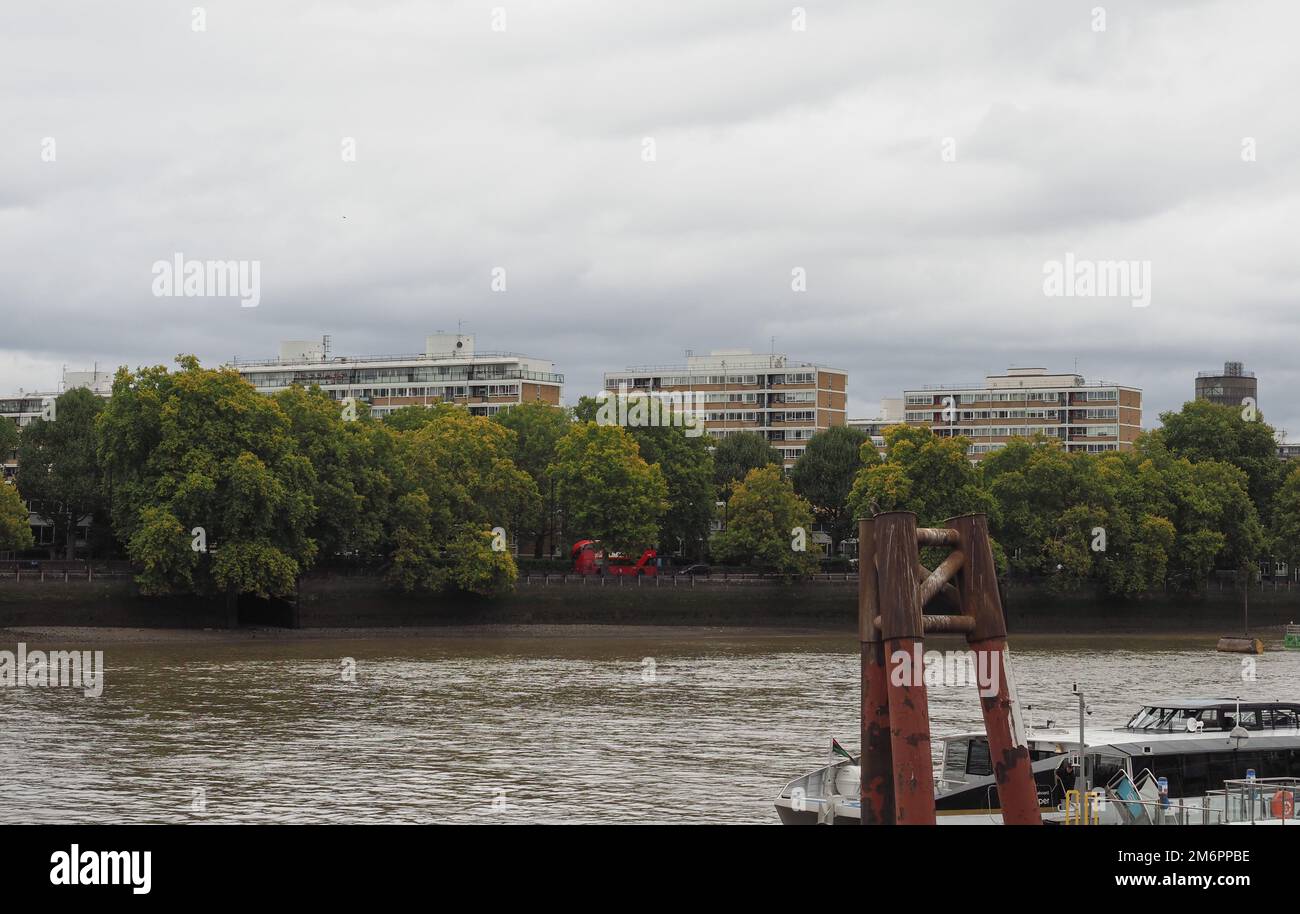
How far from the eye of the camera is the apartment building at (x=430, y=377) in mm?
163750

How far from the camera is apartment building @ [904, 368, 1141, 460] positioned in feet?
624

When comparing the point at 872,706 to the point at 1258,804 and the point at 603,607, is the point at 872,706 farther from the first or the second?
the point at 603,607

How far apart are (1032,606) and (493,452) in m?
33.8

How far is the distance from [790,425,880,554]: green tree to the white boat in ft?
313

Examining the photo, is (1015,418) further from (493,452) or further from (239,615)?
(239,615)

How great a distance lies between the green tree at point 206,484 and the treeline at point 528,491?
111 mm

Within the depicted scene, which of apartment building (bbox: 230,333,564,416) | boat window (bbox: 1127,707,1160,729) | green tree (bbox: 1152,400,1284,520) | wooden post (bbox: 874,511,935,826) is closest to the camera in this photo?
wooden post (bbox: 874,511,935,826)

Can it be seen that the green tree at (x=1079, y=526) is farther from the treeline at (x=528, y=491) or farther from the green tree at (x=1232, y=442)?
the green tree at (x=1232, y=442)

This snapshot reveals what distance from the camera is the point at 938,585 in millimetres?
18766

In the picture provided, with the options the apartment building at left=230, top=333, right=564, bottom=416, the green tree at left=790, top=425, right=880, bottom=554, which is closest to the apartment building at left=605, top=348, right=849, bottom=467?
the apartment building at left=230, top=333, right=564, bottom=416

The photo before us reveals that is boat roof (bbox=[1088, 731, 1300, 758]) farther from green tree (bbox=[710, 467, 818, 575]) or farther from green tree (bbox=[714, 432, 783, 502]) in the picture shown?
green tree (bbox=[714, 432, 783, 502])

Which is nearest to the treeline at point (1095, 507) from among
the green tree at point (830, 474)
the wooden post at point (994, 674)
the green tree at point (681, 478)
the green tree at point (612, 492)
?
the green tree at point (681, 478)

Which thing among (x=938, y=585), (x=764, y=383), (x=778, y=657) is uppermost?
(x=764, y=383)
